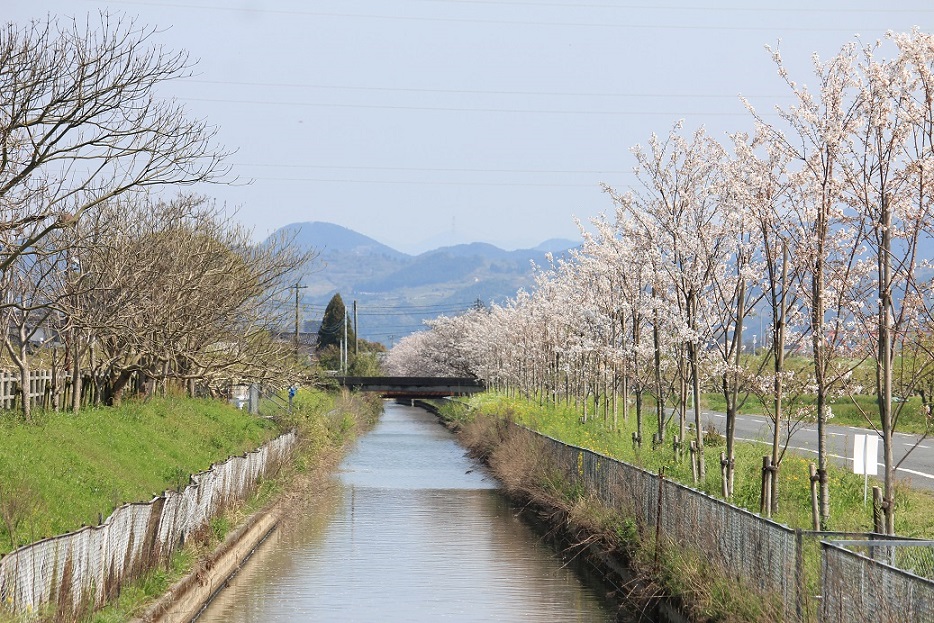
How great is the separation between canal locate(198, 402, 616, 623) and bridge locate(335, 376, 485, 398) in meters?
50.0

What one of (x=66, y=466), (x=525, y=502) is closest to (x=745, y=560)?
(x=66, y=466)

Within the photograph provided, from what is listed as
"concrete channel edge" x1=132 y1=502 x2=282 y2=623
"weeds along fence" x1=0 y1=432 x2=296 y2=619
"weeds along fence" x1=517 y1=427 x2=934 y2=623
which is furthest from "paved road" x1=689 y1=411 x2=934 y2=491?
"weeds along fence" x1=0 y1=432 x2=296 y2=619

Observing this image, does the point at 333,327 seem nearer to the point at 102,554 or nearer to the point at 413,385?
the point at 413,385

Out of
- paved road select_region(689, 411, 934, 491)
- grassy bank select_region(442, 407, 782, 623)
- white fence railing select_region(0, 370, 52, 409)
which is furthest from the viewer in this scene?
paved road select_region(689, 411, 934, 491)

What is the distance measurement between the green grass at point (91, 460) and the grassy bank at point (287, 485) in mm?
1064

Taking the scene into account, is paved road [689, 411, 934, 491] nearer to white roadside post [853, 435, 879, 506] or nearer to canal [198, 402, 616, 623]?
white roadside post [853, 435, 879, 506]

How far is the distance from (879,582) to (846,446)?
16.0 m

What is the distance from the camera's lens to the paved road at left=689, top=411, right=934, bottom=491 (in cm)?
2683

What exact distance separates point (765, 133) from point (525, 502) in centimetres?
1701

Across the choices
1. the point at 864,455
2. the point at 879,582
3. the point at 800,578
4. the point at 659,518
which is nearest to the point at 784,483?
the point at 864,455

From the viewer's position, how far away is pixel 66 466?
56.2 feet

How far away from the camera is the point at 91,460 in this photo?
1866 centimetres

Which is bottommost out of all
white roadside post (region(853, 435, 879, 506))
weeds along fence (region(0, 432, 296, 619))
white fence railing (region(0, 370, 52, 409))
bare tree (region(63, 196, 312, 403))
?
weeds along fence (region(0, 432, 296, 619))

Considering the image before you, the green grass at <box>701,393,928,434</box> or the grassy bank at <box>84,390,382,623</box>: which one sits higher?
the green grass at <box>701,393,928,434</box>
